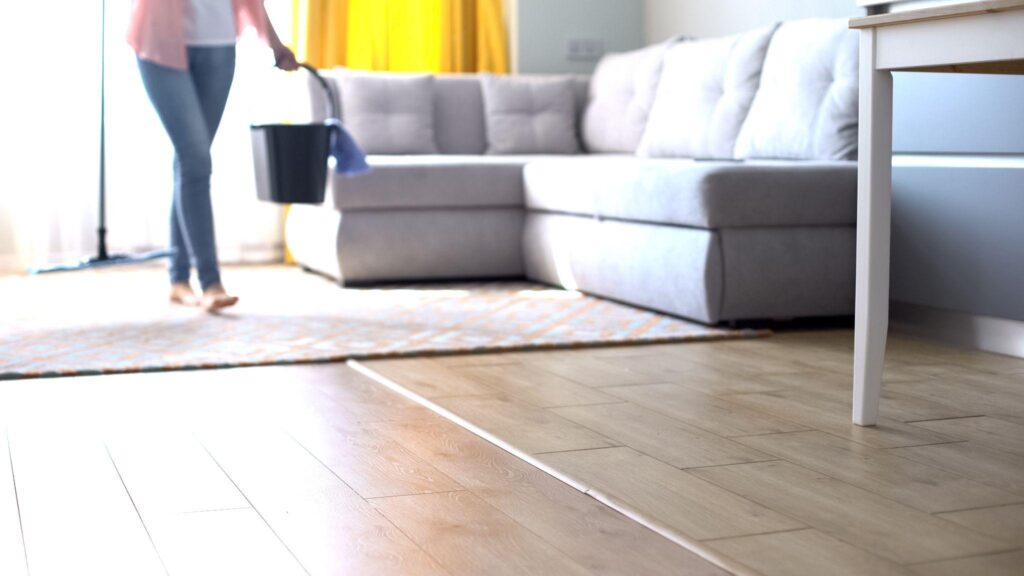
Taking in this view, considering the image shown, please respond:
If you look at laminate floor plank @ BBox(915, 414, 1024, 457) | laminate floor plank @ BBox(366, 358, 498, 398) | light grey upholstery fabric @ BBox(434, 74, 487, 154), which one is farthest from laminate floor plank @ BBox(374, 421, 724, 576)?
light grey upholstery fabric @ BBox(434, 74, 487, 154)

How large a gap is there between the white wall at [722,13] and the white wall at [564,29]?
10 cm

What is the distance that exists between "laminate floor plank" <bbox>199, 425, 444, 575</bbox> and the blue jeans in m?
1.66

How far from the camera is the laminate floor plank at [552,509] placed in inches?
→ 55.8

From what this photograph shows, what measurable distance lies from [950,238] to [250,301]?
2.13 meters

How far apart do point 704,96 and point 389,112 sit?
4.37 feet

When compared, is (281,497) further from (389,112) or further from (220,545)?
(389,112)

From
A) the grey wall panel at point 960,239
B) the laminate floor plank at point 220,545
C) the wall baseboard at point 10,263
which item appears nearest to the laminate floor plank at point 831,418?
the grey wall panel at point 960,239

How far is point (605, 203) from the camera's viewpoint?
12.4ft

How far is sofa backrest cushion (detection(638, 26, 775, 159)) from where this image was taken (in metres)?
4.12

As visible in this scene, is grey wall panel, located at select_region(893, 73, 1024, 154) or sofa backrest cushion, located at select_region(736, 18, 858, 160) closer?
grey wall panel, located at select_region(893, 73, 1024, 154)

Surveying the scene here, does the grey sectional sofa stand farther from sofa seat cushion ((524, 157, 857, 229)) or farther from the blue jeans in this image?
the blue jeans

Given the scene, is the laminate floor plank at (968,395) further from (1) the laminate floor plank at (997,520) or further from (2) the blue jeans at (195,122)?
(2) the blue jeans at (195,122)

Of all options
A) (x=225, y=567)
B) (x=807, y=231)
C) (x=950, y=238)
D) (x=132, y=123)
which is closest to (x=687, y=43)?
(x=807, y=231)

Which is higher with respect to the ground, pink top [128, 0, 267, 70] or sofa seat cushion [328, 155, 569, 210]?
pink top [128, 0, 267, 70]
